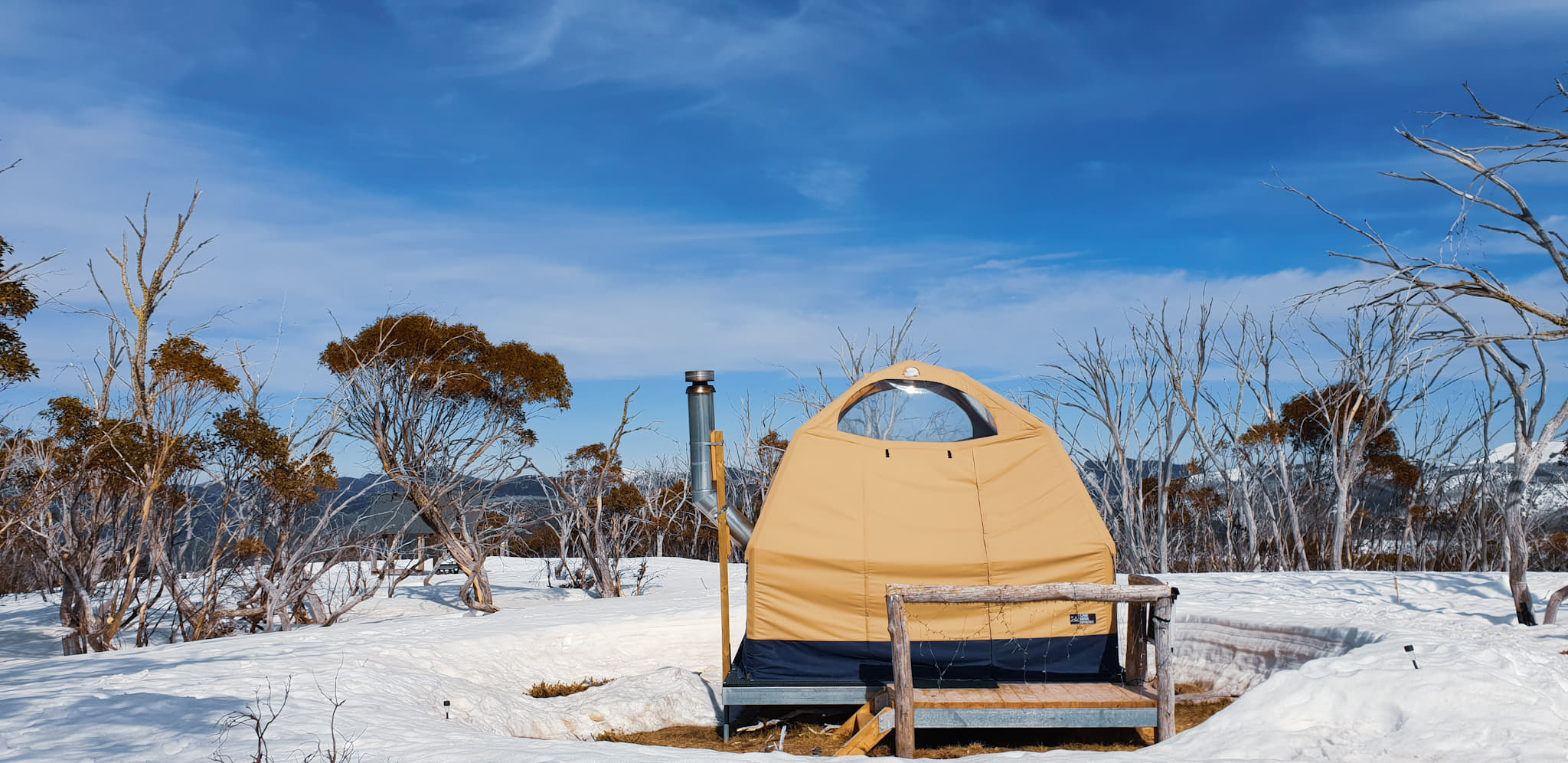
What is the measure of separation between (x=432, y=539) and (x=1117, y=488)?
15.9 metres

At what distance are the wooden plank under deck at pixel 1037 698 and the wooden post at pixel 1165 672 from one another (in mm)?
136

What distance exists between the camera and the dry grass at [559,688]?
8367 millimetres

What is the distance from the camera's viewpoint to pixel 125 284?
31.7 ft

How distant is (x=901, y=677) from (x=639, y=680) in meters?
3.12

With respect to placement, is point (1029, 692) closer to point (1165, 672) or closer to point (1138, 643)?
point (1165, 672)

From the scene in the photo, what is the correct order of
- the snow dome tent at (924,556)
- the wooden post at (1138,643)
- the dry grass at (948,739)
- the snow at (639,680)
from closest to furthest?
1. the snow at (639,680)
2. the dry grass at (948,739)
3. the wooden post at (1138,643)
4. the snow dome tent at (924,556)

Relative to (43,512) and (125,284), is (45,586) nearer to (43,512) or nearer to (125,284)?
(43,512)

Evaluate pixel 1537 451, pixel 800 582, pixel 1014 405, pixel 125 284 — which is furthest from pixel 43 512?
pixel 1537 451

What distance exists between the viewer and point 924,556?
7.06 m

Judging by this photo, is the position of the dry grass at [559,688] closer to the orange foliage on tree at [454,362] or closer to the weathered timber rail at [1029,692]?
the weathered timber rail at [1029,692]

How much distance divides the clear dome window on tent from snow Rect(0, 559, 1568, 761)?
2.64 meters

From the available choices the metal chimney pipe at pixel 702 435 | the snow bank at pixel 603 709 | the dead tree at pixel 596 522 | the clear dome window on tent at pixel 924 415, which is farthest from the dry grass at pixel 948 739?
the dead tree at pixel 596 522

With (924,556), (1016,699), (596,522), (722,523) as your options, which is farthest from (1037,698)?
(596,522)

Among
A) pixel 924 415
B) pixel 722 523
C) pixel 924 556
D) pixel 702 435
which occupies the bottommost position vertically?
pixel 924 556
